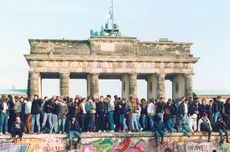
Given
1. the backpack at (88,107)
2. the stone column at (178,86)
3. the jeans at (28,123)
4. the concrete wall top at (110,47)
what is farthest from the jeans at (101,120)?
the stone column at (178,86)

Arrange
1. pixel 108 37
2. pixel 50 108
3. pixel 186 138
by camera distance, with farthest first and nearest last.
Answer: pixel 108 37 < pixel 186 138 < pixel 50 108

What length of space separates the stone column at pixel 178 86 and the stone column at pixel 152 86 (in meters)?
2.74

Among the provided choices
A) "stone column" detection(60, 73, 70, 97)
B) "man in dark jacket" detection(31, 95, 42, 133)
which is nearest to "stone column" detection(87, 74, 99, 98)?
"stone column" detection(60, 73, 70, 97)

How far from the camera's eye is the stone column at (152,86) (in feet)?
217

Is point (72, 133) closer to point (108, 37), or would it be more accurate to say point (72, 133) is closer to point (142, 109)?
point (142, 109)

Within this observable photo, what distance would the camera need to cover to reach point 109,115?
29.4 m

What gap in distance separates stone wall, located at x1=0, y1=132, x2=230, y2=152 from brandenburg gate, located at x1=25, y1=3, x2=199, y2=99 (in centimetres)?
3274

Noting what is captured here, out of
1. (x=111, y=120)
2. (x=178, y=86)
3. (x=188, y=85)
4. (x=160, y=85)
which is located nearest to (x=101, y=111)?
(x=111, y=120)

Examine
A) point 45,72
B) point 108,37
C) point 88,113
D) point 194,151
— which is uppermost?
point 108,37

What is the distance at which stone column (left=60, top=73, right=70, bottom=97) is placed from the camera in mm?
62844

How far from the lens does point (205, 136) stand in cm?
3092

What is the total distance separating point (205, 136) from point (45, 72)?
3598 cm

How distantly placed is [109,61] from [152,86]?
22.0 ft

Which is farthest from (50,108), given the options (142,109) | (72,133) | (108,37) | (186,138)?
(108,37)
